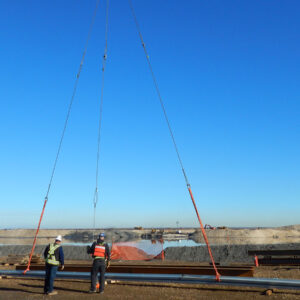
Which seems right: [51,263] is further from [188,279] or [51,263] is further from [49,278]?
[188,279]

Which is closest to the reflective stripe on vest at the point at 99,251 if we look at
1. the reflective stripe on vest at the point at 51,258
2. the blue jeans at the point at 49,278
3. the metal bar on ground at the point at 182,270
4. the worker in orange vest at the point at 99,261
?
the worker in orange vest at the point at 99,261

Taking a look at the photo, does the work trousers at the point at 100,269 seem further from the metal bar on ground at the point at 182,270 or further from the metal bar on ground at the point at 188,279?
the metal bar on ground at the point at 182,270

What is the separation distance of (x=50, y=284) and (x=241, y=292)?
653 cm

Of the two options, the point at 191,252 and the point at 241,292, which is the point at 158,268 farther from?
the point at 191,252

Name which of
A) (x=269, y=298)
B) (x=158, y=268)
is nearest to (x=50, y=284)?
(x=158, y=268)

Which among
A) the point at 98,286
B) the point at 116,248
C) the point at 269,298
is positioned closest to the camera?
the point at 269,298

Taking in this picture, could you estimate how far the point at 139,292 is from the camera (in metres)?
11.1

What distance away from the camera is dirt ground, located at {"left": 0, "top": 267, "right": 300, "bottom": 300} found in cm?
1012

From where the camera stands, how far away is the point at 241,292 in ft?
34.5

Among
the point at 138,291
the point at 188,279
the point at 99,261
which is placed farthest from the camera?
the point at 188,279

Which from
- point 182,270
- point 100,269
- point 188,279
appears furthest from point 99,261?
point 182,270

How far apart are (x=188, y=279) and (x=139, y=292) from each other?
2.01 meters

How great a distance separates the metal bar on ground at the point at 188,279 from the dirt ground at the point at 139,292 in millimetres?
187

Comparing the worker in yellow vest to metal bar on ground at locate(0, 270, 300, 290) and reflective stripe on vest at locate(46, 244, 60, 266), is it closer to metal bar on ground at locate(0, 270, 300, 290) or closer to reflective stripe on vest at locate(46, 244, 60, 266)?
reflective stripe on vest at locate(46, 244, 60, 266)
